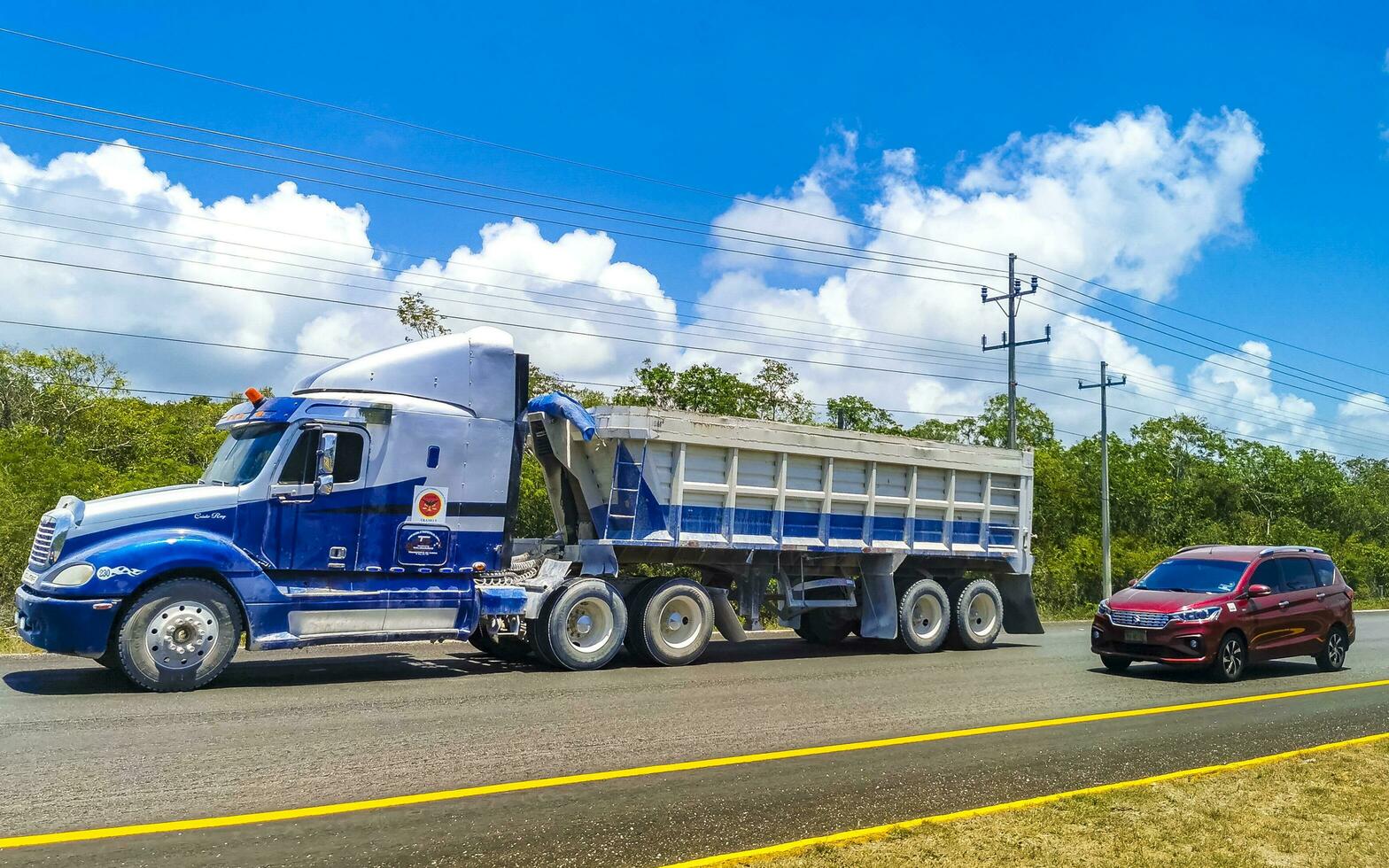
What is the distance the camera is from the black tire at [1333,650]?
14234 mm

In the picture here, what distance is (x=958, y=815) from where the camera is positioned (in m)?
5.91

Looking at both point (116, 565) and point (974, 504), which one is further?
point (974, 504)

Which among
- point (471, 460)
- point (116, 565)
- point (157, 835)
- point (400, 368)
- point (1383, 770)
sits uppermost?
point (400, 368)

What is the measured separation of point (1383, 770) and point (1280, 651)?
23.0ft

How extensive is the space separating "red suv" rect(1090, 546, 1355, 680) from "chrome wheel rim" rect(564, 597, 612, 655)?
6.30 metres

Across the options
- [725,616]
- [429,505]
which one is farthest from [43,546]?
[725,616]

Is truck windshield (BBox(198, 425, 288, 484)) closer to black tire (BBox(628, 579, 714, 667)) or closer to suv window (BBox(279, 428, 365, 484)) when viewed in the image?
suv window (BBox(279, 428, 365, 484))

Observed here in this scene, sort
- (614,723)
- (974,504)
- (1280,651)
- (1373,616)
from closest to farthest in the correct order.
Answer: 1. (614,723)
2. (1280,651)
3. (974,504)
4. (1373,616)

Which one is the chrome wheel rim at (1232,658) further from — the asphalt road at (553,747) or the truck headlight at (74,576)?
the truck headlight at (74,576)

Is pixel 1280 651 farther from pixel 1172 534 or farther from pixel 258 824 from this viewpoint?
pixel 1172 534

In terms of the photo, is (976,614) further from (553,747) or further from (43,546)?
(43,546)

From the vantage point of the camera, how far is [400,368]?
11930mm

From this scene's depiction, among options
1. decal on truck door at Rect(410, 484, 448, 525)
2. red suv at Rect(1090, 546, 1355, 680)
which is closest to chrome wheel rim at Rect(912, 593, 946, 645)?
red suv at Rect(1090, 546, 1355, 680)

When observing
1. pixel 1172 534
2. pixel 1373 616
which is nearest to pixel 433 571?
→ pixel 1373 616
